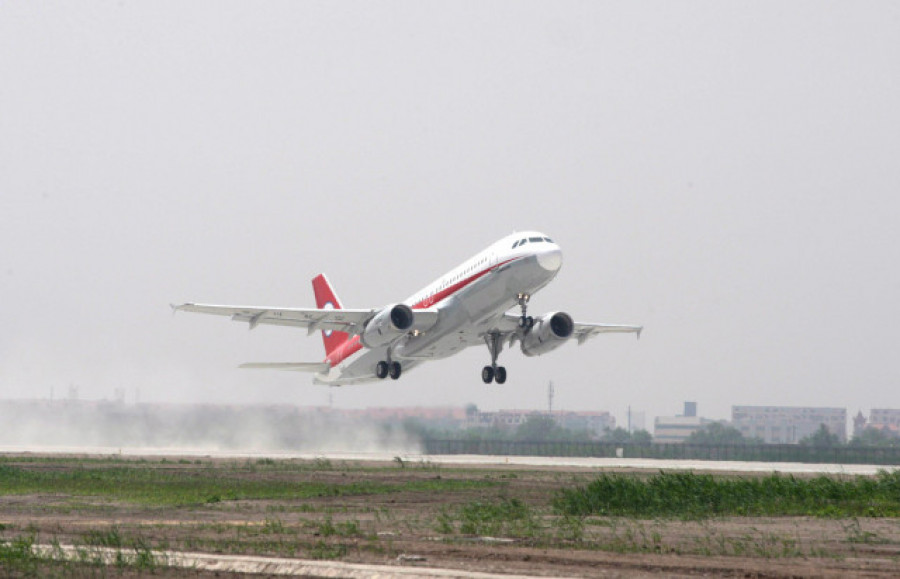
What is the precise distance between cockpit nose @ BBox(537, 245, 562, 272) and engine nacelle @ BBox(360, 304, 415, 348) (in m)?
7.86

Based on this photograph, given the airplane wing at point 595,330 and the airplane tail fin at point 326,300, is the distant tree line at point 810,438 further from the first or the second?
the airplane tail fin at point 326,300

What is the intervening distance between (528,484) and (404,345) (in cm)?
1878

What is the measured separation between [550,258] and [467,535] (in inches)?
1028

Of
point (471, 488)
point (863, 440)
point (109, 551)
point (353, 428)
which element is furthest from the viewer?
point (863, 440)

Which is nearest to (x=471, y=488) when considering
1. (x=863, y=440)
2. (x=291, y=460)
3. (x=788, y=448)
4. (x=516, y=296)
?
(x=516, y=296)

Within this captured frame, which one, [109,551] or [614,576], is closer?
[614,576]

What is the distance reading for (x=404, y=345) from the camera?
181 feet

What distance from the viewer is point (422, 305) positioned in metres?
54.8

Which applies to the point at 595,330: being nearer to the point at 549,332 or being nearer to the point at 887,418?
the point at 549,332

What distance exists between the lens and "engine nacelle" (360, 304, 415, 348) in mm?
51500

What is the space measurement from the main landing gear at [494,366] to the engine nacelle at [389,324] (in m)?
5.68

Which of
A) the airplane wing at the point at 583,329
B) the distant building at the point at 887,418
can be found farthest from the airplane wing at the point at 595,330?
the distant building at the point at 887,418

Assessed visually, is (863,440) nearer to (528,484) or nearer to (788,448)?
(788,448)

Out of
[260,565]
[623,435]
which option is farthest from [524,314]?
[623,435]
